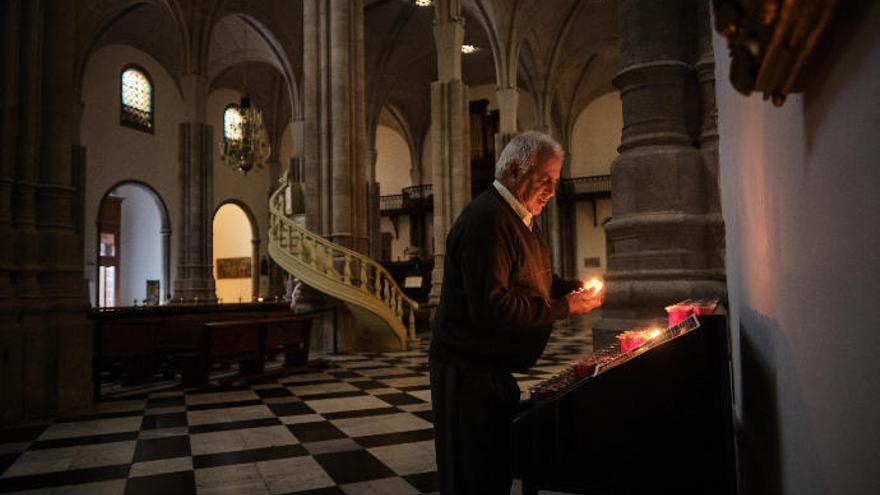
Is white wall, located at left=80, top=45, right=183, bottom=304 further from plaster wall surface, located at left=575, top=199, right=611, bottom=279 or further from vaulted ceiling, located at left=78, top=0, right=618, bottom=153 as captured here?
plaster wall surface, located at left=575, top=199, right=611, bottom=279

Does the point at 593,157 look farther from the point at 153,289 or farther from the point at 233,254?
the point at 153,289

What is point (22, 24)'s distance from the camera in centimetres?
586

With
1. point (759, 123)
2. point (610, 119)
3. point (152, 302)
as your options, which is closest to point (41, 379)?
point (759, 123)

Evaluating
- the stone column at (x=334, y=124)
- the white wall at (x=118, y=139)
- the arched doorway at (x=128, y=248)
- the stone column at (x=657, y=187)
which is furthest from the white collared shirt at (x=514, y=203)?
the arched doorway at (x=128, y=248)

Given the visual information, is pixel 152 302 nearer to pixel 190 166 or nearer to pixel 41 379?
pixel 190 166

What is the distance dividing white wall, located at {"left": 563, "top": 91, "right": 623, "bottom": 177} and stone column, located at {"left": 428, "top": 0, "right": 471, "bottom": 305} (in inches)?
552

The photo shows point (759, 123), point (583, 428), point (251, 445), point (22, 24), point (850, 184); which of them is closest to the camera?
point (850, 184)

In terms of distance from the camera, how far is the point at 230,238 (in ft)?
95.1

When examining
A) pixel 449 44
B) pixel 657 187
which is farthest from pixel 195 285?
pixel 657 187

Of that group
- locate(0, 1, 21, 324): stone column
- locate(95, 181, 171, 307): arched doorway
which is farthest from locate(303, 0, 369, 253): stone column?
locate(95, 181, 171, 307): arched doorway

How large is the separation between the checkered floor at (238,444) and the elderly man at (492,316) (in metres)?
1.39

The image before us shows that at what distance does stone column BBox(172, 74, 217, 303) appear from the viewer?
17875 millimetres

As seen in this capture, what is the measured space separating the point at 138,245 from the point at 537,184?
26391 millimetres

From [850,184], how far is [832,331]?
259 mm
